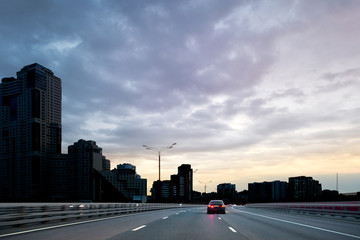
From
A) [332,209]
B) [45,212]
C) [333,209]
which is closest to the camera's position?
[45,212]

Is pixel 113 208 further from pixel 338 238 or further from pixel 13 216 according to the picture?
pixel 338 238

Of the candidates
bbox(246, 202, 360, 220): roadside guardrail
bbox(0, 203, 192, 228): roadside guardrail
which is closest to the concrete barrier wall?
bbox(246, 202, 360, 220): roadside guardrail

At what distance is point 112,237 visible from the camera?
39.0 ft

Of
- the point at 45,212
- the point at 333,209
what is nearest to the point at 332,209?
the point at 333,209

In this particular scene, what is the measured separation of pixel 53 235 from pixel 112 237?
2.10 metres

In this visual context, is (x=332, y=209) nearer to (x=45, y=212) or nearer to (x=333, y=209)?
(x=333, y=209)

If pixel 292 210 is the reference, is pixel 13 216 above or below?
above

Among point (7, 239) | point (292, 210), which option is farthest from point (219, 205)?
point (7, 239)

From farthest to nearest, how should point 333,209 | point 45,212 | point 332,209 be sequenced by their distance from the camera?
1. point 332,209
2. point 333,209
3. point 45,212

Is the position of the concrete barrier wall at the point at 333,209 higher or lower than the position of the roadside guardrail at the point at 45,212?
lower

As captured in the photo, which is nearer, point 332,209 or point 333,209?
point 333,209

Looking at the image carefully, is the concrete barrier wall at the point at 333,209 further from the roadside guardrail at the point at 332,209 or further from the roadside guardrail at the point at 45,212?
the roadside guardrail at the point at 45,212

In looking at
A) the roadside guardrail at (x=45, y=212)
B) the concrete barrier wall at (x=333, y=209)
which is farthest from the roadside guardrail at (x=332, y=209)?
the roadside guardrail at (x=45, y=212)

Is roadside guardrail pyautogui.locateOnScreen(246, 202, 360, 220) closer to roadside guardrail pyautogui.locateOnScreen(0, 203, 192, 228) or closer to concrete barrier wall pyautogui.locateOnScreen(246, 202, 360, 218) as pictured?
concrete barrier wall pyautogui.locateOnScreen(246, 202, 360, 218)
